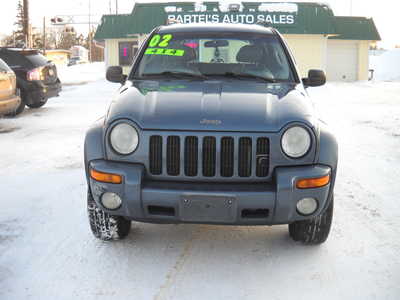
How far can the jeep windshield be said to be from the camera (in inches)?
172

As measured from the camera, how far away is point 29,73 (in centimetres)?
1195

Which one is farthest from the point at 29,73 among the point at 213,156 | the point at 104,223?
the point at 213,156

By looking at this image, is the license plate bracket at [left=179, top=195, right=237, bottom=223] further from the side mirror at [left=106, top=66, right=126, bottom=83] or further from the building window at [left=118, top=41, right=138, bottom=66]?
the building window at [left=118, top=41, right=138, bottom=66]

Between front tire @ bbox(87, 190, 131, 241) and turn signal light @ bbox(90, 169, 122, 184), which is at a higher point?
turn signal light @ bbox(90, 169, 122, 184)

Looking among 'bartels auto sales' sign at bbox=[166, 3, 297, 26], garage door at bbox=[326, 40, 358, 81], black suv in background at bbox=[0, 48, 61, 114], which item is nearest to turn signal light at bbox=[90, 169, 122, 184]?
black suv in background at bbox=[0, 48, 61, 114]

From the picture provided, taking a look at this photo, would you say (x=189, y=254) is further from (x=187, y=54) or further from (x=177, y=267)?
(x=187, y=54)

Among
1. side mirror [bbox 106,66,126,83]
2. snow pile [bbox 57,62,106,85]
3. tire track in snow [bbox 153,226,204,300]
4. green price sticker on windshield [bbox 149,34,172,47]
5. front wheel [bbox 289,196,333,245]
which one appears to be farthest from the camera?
snow pile [bbox 57,62,106,85]

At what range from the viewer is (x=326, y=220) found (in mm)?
3695

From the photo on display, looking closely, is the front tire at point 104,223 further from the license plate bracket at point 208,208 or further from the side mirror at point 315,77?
the side mirror at point 315,77

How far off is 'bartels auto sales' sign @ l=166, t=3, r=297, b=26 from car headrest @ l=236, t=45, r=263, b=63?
22562 mm

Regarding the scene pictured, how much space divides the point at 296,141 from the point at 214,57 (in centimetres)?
175

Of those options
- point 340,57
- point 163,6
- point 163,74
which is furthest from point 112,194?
point 340,57

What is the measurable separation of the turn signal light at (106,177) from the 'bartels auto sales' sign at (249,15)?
24.1 metres

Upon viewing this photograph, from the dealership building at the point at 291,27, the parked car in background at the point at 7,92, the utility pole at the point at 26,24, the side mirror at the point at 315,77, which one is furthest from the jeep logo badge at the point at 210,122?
the utility pole at the point at 26,24
